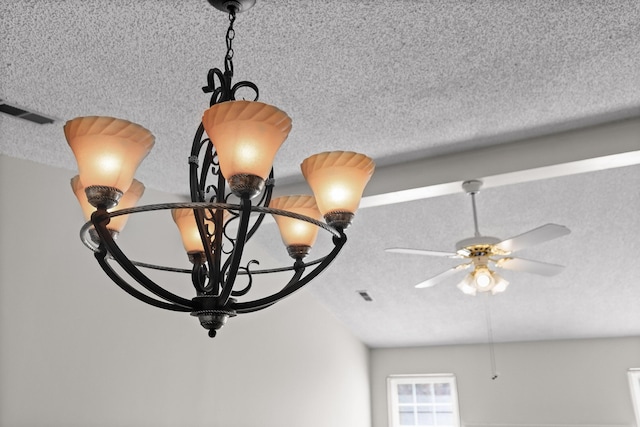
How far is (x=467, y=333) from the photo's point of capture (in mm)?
6527

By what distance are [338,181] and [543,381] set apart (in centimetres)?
592

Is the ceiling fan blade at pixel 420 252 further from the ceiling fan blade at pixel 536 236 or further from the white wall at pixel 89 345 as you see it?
the white wall at pixel 89 345

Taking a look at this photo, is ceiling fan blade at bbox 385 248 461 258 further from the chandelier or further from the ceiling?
the chandelier

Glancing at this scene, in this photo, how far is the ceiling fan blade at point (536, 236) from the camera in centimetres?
283

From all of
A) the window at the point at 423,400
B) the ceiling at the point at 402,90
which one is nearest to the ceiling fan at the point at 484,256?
the ceiling at the point at 402,90

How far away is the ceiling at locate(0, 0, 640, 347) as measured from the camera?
6.52 ft

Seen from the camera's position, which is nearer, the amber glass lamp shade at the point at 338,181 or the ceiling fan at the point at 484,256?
the amber glass lamp shade at the point at 338,181

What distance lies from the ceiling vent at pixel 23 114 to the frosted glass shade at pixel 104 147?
1.54 m

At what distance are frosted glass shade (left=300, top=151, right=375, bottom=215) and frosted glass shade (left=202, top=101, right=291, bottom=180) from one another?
10.9 inches

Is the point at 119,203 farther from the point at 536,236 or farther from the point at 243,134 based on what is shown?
the point at 536,236

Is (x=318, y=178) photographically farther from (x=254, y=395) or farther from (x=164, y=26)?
(x=254, y=395)

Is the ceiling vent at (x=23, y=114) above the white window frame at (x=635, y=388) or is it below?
above

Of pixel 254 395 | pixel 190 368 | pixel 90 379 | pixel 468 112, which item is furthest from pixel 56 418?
pixel 468 112

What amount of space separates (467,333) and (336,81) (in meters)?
4.95
